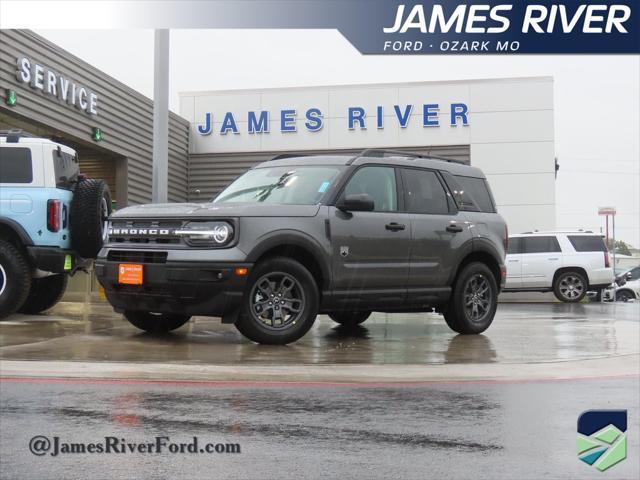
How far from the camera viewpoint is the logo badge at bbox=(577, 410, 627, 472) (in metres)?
1.95

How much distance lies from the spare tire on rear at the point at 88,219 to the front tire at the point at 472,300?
4.51m

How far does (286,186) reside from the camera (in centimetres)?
866

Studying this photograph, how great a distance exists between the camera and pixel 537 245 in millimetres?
20797

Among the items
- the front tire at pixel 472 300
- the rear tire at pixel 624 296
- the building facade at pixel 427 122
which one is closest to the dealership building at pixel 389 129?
the building facade at pixel 427 122

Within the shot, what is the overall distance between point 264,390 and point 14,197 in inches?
231

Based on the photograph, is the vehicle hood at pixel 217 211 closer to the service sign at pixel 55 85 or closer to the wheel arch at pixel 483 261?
the wheel arch at pixel 483 261

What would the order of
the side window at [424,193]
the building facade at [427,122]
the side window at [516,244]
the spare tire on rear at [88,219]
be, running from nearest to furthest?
the side window at [424,193]
the spare tire on rear at [88,219]
the side window at [516,244]
the building facade at [427,122]

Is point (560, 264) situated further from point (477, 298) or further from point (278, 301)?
point (278, 301)

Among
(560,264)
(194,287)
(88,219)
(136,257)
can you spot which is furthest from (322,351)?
(560,264)

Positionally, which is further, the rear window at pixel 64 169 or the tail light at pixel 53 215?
the rear window at pixel 64 169

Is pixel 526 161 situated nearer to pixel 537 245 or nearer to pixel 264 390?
pixel 537 245

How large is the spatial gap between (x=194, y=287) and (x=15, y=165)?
4.07m

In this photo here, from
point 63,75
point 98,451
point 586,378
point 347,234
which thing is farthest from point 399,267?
point 63,75

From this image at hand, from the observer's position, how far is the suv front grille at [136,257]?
7.82 meters
